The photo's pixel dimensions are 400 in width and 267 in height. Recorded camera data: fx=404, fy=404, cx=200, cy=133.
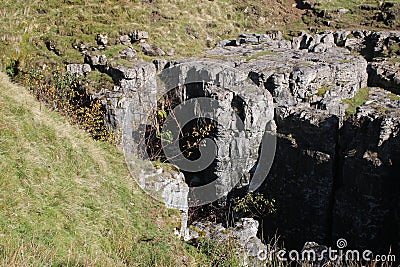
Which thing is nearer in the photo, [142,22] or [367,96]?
[367,96]

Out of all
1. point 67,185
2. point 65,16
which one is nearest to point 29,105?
point 67,185

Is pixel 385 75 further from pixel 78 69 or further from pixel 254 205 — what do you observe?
pixel 78 69

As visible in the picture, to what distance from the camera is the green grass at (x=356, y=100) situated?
14714mm

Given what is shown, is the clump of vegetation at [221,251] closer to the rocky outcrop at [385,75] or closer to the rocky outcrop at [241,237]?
the rocky outcrop at [241,237]

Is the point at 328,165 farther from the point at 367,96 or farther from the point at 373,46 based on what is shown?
the point at 373,46

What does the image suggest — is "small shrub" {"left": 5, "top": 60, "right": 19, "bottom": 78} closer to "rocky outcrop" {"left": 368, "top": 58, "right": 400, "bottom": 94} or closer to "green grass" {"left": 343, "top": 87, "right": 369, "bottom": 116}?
"green grass" {"left": 343, "top": 87, "right": 369, "bottom": 116}

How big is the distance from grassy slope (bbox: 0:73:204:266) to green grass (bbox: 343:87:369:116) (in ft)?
30.6

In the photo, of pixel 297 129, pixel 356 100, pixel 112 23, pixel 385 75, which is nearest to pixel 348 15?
pixel 385 75

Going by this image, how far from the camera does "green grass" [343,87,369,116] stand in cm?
1471

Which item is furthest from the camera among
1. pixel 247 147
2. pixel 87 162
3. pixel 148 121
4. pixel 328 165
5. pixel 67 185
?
pixel 148 121

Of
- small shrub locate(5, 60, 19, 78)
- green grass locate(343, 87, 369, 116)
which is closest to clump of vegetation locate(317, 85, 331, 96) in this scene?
green grass locate(343, 87, 369, 116)

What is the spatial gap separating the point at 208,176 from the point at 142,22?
1095cm

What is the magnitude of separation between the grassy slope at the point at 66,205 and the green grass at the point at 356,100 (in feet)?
30.6

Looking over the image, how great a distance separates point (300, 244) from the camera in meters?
13.9
